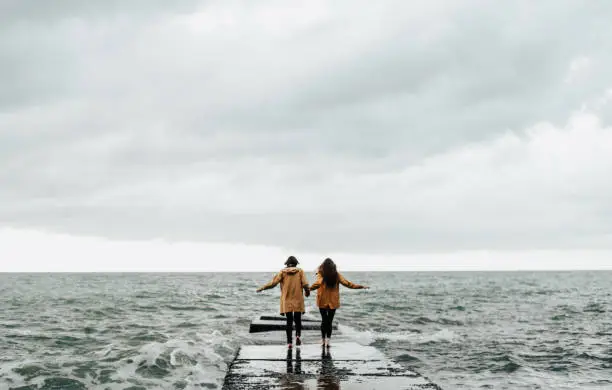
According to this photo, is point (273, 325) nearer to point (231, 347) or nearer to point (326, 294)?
point (231, 347)

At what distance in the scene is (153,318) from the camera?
27.3 metres

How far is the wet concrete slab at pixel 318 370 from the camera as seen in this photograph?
8914mm

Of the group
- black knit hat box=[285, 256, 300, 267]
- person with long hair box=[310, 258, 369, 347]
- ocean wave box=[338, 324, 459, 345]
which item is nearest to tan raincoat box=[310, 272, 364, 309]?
person with long hair box=[310, 258, 369, 347]

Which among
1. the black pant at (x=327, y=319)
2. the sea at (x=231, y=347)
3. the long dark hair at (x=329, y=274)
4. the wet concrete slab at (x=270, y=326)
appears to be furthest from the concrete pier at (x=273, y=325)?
the long dark hair at (x=329, y=274)

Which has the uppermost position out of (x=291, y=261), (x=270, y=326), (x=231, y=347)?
(x=291, y=261)

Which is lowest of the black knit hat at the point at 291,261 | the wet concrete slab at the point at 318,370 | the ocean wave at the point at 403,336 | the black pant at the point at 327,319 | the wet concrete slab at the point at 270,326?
the ocean wave at the point at 403,336

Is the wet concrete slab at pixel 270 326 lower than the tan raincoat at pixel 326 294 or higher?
lower

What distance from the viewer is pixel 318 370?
10.0m

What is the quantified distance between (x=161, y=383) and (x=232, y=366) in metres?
3.21

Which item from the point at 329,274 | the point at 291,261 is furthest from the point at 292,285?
the point at 329,274

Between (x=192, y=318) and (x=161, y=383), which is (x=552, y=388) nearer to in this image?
(x=161, y=383)

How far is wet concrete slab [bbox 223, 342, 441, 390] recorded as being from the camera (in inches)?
351

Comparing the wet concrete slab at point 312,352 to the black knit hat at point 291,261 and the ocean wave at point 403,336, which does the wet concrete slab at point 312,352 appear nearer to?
the black knit hat at point 291,261

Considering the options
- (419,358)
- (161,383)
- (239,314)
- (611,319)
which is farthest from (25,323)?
(611,319)
